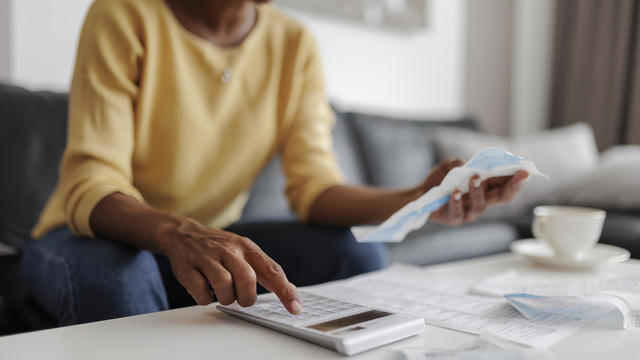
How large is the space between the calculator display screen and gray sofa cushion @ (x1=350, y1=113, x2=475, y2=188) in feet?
5.11

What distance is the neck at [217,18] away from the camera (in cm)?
99

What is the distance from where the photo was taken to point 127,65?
2.93ft

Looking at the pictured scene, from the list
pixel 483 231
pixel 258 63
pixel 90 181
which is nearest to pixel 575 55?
pixel 483 231

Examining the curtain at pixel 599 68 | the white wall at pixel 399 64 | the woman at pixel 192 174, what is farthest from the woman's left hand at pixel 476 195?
the curtain at pixel 599 68

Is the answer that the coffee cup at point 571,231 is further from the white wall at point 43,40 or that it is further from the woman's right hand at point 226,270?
the white wall at point 43,40

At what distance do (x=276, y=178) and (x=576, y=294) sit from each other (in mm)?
1136

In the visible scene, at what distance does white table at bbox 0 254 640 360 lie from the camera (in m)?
0.44

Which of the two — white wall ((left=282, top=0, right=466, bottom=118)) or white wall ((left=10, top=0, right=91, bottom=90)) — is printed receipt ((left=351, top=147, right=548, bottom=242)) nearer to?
white wall ((left=10, top=0, right=91, bottom=90))

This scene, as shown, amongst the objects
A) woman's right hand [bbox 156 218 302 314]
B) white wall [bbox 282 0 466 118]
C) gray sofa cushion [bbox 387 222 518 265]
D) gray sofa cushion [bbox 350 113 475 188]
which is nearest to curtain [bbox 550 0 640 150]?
white wall [bbox 282 0 466 118]

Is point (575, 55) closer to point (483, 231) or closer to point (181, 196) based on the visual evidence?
point (483, 231)

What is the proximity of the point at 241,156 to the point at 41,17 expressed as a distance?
0.94 m

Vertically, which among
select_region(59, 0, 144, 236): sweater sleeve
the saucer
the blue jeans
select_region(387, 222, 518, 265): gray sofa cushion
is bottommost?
select_region(387, 222, 518, 265): gray sofa cushion

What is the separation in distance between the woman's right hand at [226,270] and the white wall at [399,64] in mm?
1757

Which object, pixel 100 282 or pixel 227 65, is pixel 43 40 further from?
pixel 100 282
